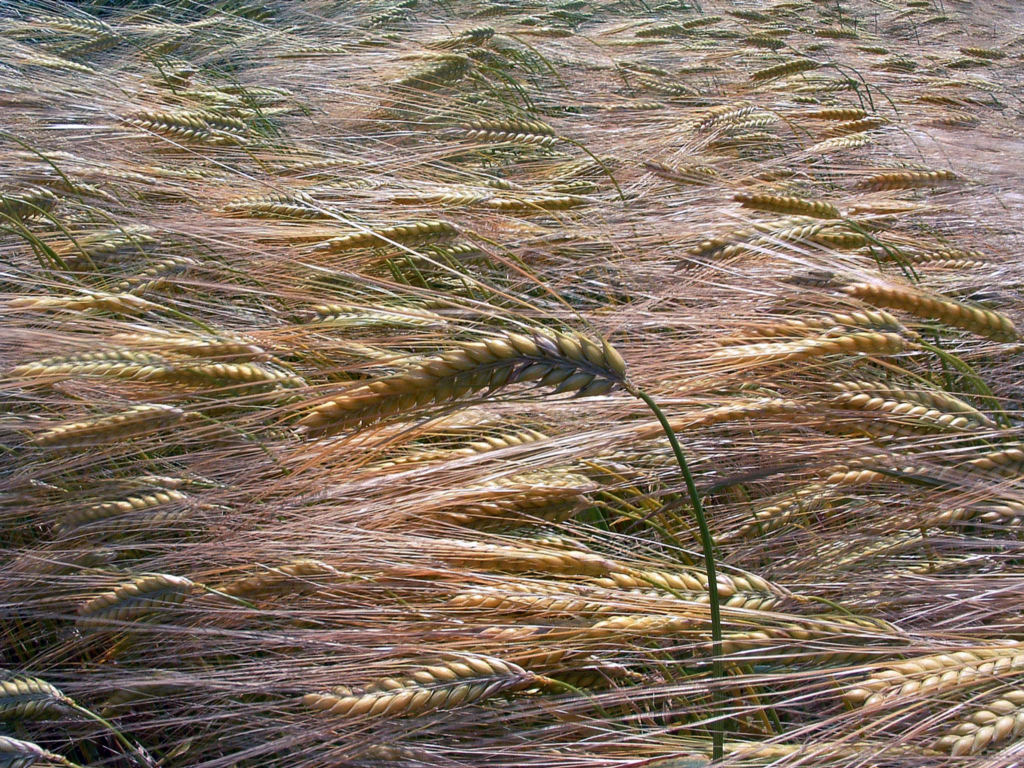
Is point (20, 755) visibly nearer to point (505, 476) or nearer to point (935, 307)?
point (505, 476)

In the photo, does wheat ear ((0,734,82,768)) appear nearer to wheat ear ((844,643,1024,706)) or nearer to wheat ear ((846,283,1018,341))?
wheat ear ((844,643,1024,706))

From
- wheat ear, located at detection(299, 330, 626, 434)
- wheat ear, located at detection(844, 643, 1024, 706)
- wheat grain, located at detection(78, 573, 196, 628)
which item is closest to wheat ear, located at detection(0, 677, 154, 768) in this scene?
wheat grain, located at detection(78, 573, 196, 628)

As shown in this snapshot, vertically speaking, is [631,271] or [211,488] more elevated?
[631,271]

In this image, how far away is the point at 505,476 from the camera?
1304 mm

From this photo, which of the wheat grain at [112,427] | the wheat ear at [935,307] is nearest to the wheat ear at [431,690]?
the wheat grain at [112,427]

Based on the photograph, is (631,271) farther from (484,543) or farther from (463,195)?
(484,543)

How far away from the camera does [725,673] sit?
107 cm

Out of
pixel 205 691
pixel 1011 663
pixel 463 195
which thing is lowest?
pixel 205 691

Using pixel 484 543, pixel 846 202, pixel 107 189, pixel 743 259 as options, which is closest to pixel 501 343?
pixel 484 543

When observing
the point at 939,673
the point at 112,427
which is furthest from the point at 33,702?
the point at 939,673

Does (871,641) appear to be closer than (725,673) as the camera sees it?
Yes

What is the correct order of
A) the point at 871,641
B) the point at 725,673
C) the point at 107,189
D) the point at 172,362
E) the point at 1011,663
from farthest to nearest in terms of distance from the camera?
the point at 107,189 → the point at 172,362 → the point at 725,673 → the point at 871,641 → the point at 1011,663

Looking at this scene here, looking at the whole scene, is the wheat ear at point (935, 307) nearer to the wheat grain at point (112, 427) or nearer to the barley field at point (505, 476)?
the barley field at point (505, 476)

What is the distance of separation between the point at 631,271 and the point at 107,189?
5.03 feet
